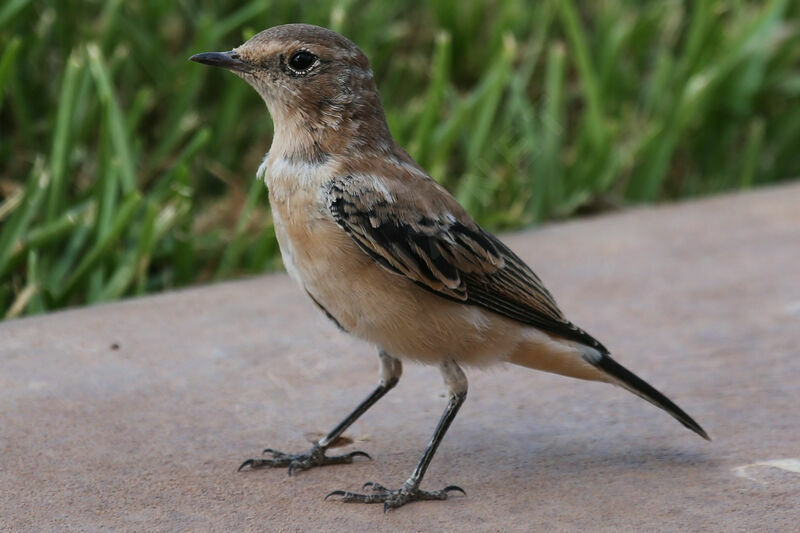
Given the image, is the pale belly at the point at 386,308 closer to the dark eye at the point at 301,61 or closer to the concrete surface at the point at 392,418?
the concrete surface at the point at 392,418

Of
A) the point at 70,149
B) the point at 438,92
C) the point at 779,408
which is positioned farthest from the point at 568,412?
the point at 70,149

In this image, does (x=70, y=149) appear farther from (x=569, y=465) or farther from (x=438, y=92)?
(x=569, y=465)

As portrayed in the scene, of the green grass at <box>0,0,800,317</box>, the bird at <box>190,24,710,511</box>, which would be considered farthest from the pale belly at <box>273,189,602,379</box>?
the green grass at <box>0,0,800,317</box>

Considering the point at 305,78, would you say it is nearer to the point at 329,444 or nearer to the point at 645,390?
the point at 329,444

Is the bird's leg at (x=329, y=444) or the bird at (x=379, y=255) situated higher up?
the bird at (x=379, y=255)

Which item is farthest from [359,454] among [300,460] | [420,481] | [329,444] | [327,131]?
[327,131]

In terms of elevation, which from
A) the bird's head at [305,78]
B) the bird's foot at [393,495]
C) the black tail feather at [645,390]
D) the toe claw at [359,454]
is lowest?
the toe claw at [359,454]

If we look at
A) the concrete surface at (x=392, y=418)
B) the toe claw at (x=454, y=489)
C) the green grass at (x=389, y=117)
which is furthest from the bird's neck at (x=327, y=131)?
the green grass at (x=389, y=117)

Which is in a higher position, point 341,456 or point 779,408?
point 779,408
